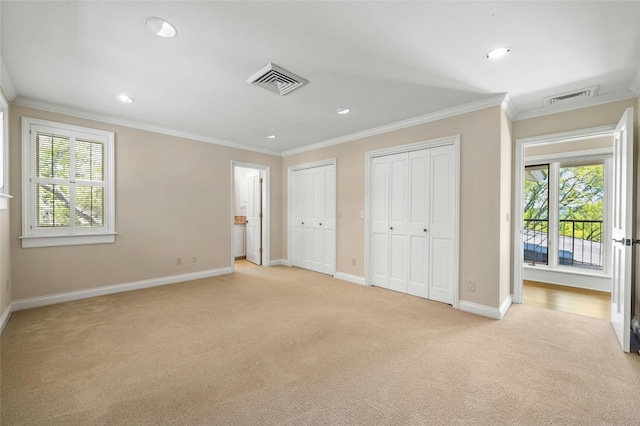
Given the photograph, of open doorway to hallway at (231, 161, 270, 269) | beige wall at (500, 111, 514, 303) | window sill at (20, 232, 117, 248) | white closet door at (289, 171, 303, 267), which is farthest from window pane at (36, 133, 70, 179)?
beige wall at (500, 111, 514, 303)

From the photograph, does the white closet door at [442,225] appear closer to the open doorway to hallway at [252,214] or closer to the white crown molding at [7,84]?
the open doorway to hallway at [252,214]

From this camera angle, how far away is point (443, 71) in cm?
257

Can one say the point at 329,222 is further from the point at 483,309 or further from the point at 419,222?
the point at 483,309

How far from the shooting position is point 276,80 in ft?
8.91

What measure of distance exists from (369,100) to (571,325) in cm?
331

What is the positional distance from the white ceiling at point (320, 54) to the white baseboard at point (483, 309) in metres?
2.42

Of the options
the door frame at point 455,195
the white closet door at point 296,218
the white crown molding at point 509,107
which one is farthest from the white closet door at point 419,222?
the white closet door at point 296,218

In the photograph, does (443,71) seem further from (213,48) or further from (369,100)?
(213,48)

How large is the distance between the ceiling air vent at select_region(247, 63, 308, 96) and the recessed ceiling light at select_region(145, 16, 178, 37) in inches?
29.9

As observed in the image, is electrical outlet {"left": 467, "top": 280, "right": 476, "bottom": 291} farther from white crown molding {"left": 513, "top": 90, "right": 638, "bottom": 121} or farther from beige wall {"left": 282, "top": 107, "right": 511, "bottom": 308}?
white crown molding {"left": 513, "top": 90, "right": 638, "bottom": 121}

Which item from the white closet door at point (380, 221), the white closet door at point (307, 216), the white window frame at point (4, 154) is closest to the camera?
the white window frame at point (4, 154)

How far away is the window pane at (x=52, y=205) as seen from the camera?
11.3 ft

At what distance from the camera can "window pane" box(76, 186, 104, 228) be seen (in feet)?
12.2

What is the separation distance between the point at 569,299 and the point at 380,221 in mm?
2829
